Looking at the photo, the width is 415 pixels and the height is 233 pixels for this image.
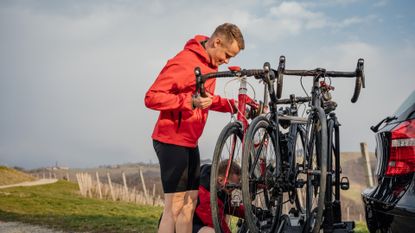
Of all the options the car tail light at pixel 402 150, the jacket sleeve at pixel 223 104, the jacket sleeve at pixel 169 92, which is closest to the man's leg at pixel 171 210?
the jacket sleeve at pixel 169 92

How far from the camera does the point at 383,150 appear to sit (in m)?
2.86

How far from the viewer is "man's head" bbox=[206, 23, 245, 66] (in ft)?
13.1

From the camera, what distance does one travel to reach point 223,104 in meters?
4.37

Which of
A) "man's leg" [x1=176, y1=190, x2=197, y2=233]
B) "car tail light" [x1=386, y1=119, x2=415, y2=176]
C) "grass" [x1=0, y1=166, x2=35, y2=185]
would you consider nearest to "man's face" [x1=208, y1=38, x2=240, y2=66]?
"man's leg" [x1=176, y1=190, x2=197, y2=233]

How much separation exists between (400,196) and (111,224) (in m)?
8.90

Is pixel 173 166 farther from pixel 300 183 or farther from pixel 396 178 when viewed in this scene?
pixel 396 178

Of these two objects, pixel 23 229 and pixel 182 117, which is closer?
pixel 182 117

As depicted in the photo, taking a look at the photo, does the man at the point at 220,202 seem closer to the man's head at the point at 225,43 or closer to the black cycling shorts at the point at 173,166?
the black cycling shorts at the point at 173,166

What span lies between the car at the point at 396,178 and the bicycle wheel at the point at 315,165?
0.45 metres

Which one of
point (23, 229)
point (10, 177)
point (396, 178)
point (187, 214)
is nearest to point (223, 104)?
point (187, 214)

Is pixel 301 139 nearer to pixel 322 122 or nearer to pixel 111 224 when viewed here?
pixel 322 122

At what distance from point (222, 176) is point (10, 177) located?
5486cm

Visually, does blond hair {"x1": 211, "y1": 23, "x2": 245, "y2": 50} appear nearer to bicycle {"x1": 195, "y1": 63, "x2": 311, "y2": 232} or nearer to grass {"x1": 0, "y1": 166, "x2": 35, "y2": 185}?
bicycle {"x1": 195, "y1": 63, "x2": 311, "y2": 232}

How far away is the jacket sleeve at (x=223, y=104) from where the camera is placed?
4.34m
